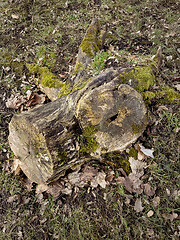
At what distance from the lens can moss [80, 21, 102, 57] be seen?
13.9 ft

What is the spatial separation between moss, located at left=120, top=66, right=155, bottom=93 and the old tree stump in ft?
0.43

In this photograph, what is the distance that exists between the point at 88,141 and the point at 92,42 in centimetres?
258

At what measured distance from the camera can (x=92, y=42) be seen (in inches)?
174

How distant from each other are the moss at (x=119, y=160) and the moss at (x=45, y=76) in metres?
1.86

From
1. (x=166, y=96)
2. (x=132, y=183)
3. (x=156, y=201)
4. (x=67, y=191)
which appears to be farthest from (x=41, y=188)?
(x=166, y=96)

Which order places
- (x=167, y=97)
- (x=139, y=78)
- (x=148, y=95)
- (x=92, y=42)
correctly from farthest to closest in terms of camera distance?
(x=92, y=42)
(x=167, y=97)
(x=139, y=78)
(x=148, y=95)

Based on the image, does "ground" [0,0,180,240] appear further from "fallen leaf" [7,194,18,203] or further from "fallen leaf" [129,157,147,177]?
"fallen leaf" [129,157,147,177]

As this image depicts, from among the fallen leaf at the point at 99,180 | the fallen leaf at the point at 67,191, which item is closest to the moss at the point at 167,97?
the fallen leaf at the point at 99,180

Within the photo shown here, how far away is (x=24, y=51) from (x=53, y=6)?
7.03ft

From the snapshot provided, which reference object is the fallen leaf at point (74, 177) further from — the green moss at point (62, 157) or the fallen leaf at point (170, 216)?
the fallen leaf at point (170, 216)

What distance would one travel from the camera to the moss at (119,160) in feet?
11.1

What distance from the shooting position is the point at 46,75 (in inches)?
178

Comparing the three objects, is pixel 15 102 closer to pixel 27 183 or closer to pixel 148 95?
pixel 27 183

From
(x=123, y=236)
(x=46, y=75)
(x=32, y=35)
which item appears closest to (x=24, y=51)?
(x=32, y=35)
